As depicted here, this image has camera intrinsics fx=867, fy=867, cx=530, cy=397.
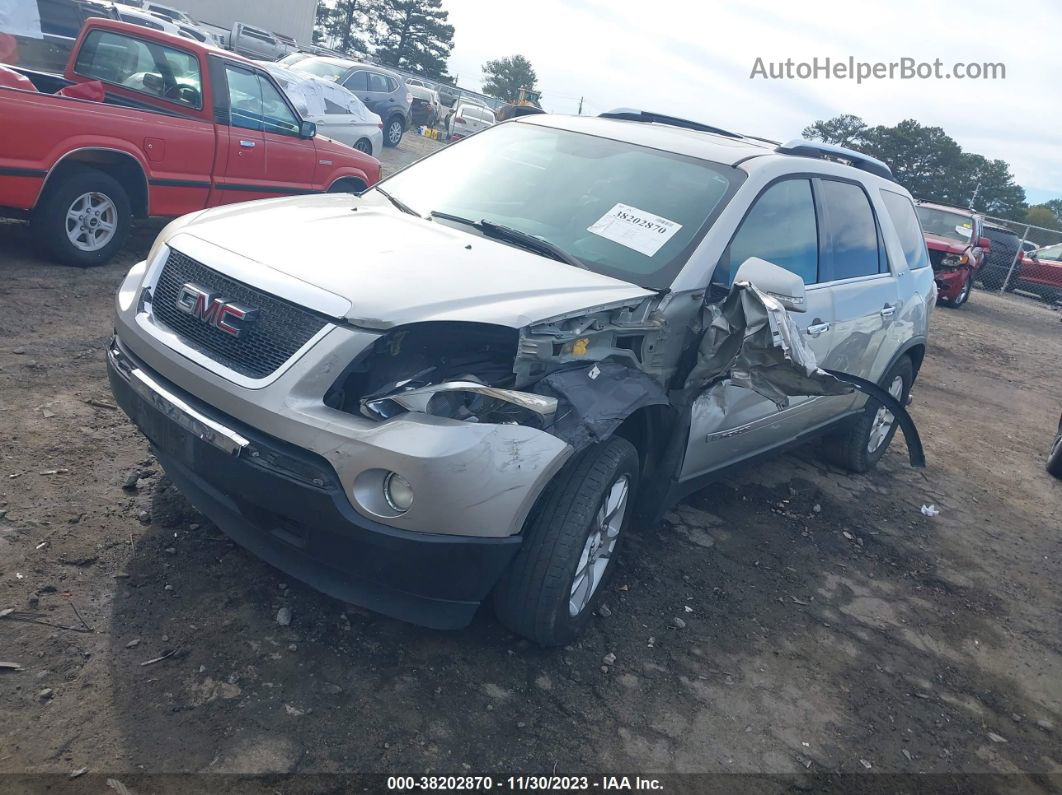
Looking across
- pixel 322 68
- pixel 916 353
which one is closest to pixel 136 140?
pixel 916 353

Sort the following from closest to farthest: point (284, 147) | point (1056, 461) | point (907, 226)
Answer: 1. point (907, 226)
2. point (1056, 461)
3. point (284, 147)

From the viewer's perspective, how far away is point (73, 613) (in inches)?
112

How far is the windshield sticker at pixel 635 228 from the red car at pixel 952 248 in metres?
12.8

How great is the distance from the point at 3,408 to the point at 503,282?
2.58 m

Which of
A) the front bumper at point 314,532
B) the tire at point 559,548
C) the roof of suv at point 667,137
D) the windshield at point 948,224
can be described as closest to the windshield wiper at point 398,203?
the roof of suv at point 667,137

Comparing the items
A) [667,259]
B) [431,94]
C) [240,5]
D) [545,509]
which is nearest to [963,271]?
[667,259]

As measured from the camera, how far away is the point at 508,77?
248 ft

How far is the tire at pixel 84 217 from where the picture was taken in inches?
239

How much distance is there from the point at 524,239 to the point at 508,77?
77.1 meters

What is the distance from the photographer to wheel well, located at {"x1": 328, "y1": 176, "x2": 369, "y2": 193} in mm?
8758

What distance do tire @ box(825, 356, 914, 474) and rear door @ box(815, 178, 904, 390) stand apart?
Result: 12.6 inches

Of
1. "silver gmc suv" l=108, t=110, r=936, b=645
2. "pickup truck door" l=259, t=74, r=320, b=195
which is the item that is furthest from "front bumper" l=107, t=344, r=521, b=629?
"pickup truck door" l=259, t=74, r=320, b=195

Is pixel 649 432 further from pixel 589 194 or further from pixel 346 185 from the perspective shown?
pixel 346 185

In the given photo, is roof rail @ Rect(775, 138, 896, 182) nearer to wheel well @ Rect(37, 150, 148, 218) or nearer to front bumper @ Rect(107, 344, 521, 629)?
front bumper @ Rect(107, 344, 521, 629)
